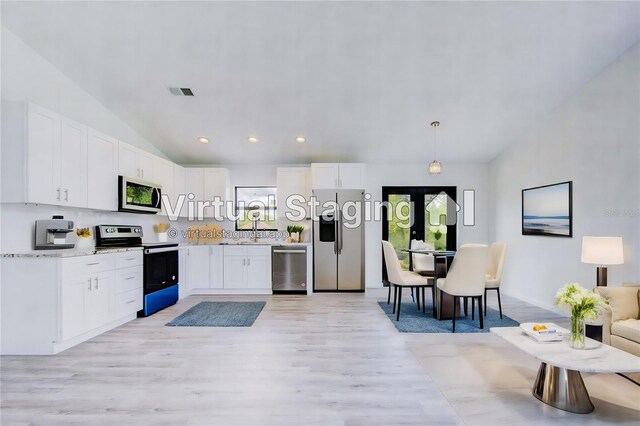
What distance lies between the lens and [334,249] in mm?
5605

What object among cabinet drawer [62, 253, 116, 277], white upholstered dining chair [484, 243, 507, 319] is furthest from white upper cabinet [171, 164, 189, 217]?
white upholstered dining chair [484, 243, 507, 319]

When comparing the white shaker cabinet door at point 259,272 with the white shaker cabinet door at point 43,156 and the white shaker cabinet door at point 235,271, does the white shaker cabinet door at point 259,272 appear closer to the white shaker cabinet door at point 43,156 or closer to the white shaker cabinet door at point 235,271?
the white shaker cabinet door at point 235,271

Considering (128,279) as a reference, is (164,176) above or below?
above

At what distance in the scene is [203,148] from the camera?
18.1ft

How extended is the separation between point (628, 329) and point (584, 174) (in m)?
2.08

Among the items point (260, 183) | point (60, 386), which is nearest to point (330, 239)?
point (260, 183)

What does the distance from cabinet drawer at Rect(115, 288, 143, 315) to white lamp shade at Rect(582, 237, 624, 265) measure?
201 inches

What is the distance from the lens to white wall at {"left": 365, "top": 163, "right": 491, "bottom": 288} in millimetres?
6043

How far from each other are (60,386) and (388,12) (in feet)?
13.4

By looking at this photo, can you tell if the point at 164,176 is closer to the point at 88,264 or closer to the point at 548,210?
the point at 88,264

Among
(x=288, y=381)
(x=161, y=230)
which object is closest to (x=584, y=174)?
(x=288, y=381)

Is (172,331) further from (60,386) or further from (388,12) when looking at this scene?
(388,12)

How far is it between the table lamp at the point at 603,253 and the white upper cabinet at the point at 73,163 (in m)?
5.42

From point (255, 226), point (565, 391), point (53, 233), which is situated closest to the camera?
point (565, 391)
